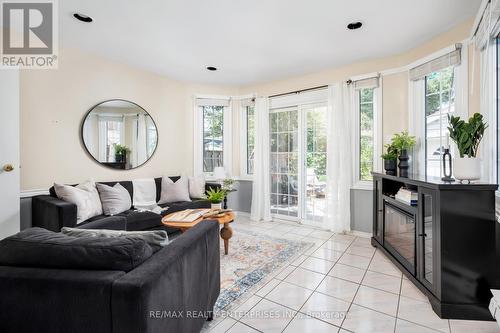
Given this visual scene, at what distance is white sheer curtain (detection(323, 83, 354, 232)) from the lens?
147 inches

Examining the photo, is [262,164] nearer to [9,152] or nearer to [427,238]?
[427,238]

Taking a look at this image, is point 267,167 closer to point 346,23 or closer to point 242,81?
point 242,81

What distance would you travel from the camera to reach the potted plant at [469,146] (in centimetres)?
184

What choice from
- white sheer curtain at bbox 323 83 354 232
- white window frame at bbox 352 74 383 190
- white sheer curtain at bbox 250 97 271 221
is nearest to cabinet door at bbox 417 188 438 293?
white window frame at bbox 352 74 383 190

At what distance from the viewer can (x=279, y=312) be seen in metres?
1.89

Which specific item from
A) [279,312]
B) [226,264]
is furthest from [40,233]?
[226,264]

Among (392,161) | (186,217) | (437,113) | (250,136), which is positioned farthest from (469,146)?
(250,136)

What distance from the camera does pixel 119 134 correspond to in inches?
146

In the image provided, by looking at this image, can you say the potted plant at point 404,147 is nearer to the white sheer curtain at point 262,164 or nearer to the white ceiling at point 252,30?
the white ceiling at point 252,30

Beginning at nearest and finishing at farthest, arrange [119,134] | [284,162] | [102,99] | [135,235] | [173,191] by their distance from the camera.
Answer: [135,235], [102,99], [119,134], [173,191], [284,162]

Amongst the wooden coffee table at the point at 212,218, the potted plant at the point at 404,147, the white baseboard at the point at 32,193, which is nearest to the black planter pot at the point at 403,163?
the potted plant at the point at 404,147

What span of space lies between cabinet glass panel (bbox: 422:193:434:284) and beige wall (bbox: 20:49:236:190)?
3761 mm

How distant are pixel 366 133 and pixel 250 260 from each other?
2530 millimetres

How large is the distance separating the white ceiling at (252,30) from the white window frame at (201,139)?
3.25ft
